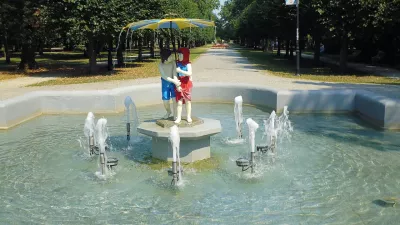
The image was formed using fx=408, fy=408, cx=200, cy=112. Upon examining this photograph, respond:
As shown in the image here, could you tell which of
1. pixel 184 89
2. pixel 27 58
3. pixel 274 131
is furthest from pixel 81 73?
pixel 274 131

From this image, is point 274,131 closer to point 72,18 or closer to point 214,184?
point 214,184

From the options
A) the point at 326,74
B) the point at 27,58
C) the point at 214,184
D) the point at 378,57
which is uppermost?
the point at 27,58

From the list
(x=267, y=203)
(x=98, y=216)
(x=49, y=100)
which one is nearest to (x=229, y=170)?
(x=267, y=203)

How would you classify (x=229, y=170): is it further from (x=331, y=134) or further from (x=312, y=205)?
(x=331, y=134)

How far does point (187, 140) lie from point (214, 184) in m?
1.28

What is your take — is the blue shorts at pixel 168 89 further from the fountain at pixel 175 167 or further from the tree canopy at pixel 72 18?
the tree canopy at pixel 72 18

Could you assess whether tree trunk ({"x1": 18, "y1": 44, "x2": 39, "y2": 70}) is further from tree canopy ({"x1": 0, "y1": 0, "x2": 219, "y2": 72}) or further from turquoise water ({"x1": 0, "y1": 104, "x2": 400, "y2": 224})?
turquoise water ({"x1": 0, "y1": 104, "x2": 400, "y2": 224})

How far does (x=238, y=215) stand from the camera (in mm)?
5871

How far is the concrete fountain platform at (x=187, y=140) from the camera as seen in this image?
7.87 metres

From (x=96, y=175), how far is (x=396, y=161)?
19.4ft

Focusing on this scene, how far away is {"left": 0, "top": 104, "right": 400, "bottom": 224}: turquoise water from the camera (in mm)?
5871

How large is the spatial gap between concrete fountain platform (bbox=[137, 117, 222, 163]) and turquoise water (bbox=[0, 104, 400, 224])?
17.5 inches

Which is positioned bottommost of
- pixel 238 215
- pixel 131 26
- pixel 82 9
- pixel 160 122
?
pixel 238 215

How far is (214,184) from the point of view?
7.07 metres
